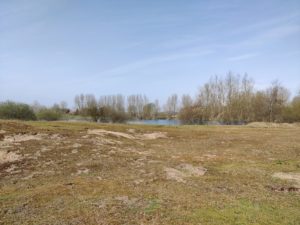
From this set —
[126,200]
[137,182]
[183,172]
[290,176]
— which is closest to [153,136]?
[183,172]

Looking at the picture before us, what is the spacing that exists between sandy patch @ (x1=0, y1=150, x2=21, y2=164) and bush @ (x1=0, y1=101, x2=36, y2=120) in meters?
25.2

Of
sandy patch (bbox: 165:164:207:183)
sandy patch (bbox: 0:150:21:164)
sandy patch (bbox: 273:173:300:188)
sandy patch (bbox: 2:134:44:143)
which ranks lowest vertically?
sandy patch (bbox: 273:173:300:188)

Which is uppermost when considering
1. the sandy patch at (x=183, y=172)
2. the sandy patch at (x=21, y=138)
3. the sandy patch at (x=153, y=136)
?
the sandy patch at (x=21, y=138)

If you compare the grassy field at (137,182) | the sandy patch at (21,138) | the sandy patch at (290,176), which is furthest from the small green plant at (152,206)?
the sandy patch at (21,138)

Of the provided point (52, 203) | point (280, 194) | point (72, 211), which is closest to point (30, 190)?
point (52, 203)

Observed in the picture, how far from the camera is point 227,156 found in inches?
767

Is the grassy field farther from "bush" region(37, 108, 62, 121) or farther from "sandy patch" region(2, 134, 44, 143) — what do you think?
"bush" region(37, 108, 62, 121)

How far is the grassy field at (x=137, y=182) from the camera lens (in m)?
8.85

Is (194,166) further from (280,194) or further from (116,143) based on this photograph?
(116,143)

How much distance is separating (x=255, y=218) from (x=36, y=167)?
10.5 m

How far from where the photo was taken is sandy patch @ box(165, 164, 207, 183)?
13284 millimetres

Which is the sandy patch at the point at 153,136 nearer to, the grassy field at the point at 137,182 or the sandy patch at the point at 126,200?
the grassy field at the point at 137,182

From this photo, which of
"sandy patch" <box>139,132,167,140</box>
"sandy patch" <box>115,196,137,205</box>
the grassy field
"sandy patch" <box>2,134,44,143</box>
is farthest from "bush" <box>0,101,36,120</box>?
"sandy patch" <box>115,196,137,205</box>

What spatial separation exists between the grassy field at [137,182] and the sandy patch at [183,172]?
4 cm
